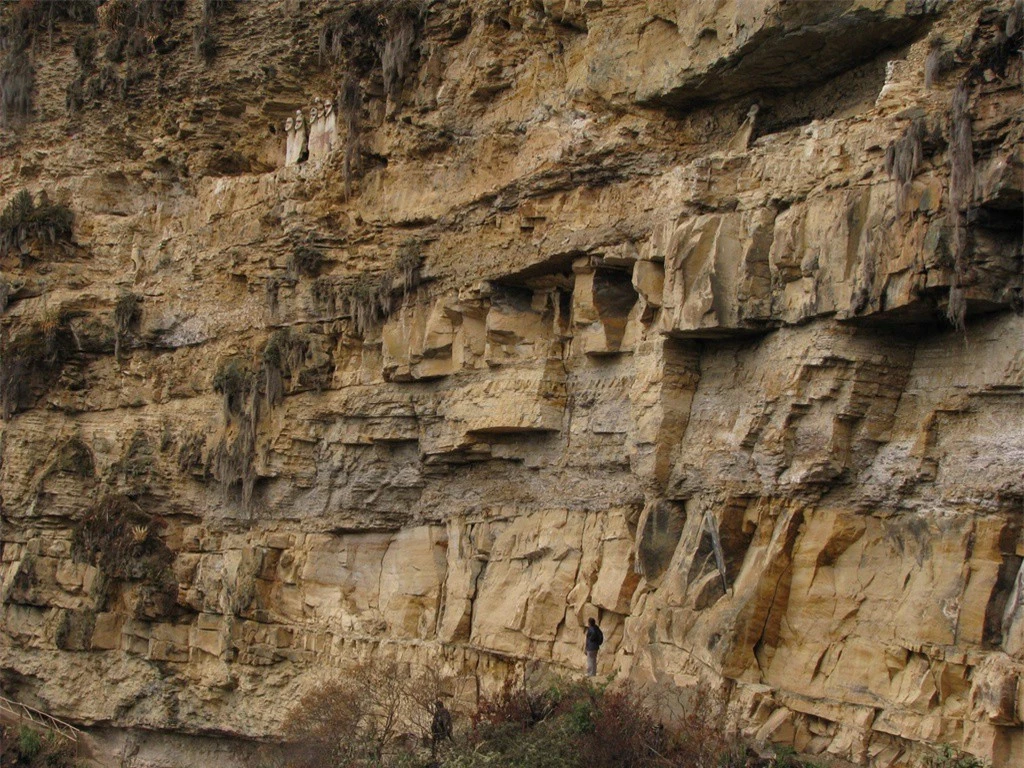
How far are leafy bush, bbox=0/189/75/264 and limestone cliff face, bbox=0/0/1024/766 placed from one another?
0.21m

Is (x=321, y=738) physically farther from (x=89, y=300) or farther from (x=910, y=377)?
(x=89, y=300)

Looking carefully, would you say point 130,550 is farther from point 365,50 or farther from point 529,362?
point 365,50

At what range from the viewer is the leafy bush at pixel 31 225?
25.8 metres

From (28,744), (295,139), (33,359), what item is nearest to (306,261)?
(295,139)

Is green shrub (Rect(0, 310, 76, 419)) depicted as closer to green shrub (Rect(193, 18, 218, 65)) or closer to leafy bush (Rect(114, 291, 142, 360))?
leafy bush (Rect(114, 291, 142, 360))

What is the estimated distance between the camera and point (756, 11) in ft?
52.4

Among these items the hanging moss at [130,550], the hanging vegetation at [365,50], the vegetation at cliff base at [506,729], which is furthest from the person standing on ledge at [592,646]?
the hanging moss at [130,550]

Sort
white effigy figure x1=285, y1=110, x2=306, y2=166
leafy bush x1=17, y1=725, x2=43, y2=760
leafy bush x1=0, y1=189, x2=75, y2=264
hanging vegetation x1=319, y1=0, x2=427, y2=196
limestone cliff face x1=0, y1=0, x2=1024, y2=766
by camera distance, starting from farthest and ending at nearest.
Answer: leafy bush x1=0, y1=189, x2=75, y2=264, white effigy figure x1=285, y1=110, x2=306, y2=166, leafy bush x1=17, y1=725, x2=43, y2=760, hanging vegetation x1=319, y1=0, x2=427, y2=196, limestone cliff face x1=0, y1=0, x2=1024, y2=766

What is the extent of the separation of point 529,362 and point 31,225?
40.3 ft

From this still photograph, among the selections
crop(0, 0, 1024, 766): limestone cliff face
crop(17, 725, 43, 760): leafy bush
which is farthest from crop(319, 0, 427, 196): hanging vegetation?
crop(17, 725, 43, 760): leafy bush

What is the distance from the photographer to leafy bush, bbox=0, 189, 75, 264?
84.7 feet

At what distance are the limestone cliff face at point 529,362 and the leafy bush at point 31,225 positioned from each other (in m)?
0.21

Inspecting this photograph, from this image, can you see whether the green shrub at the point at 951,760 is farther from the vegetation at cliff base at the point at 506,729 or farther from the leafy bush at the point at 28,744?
the leafy bush at the point at 28,744

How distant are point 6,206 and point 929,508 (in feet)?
64.9
